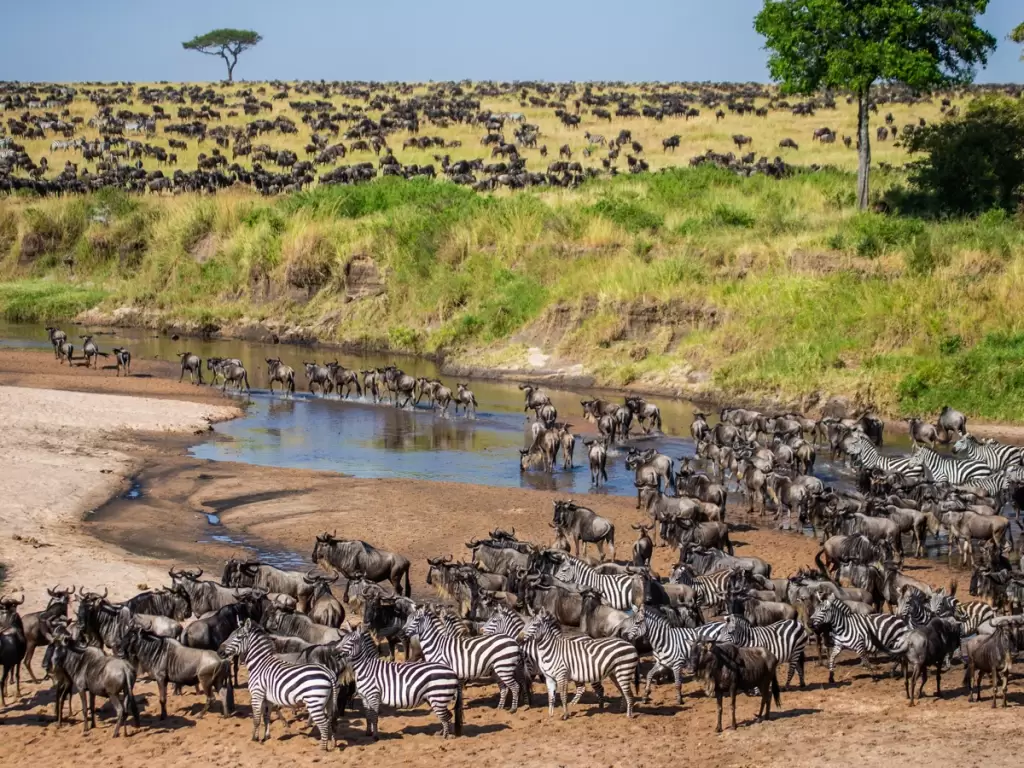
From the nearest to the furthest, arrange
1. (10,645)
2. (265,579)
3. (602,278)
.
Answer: (10,645)
(265,579)
(602,278)

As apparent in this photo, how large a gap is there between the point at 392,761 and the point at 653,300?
26387mm

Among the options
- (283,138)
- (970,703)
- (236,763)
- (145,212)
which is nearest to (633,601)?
(970,703)

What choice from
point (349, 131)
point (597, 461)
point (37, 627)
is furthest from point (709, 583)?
point (349, 131)

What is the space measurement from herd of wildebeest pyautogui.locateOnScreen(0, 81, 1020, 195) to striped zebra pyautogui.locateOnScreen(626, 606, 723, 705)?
33702mm

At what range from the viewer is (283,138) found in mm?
67812

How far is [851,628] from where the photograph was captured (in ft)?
45.4

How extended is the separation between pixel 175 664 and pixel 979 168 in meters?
34.7

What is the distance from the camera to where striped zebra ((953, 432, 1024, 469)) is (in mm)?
23916

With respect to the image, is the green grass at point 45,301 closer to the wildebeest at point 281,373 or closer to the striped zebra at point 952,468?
the wildebeest at point 281,373

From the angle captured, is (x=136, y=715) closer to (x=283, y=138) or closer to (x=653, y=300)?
(x=653, y=300)

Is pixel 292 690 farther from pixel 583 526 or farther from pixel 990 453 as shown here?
pixel 990 453

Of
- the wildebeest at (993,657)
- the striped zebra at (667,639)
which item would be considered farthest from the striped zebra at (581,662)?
the wildebeest at (993,657)

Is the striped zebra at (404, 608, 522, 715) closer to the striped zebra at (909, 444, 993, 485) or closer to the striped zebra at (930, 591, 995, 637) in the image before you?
the striped zebra at (930, 591, 995, 637)

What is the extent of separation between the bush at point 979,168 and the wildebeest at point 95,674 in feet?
111
